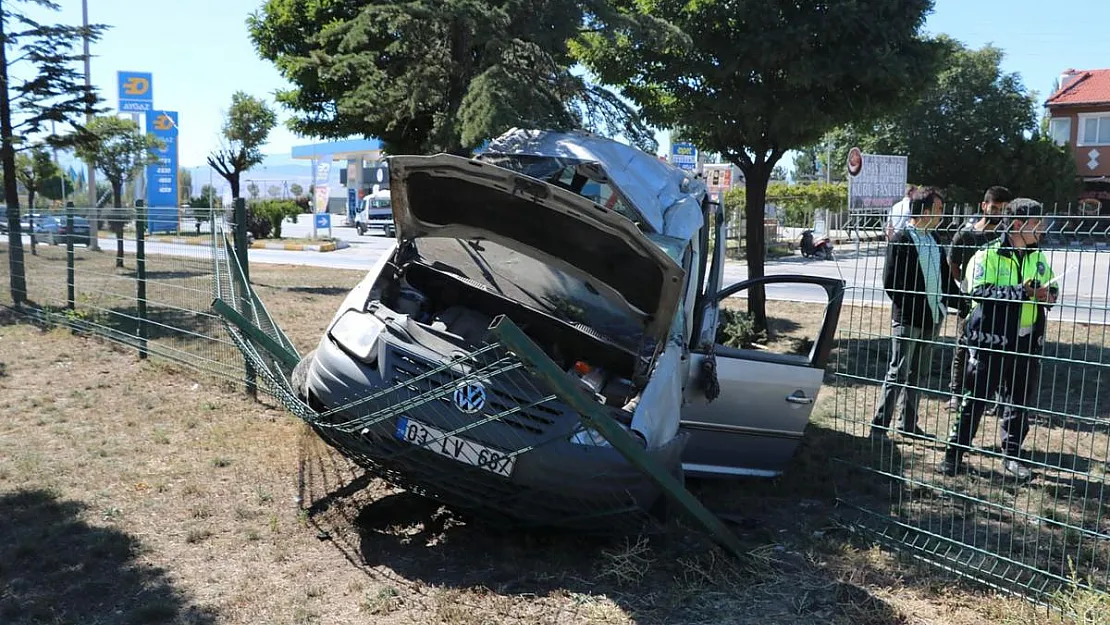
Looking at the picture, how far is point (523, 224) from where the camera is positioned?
509cm

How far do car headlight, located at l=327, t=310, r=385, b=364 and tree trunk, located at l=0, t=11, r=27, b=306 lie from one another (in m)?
9.18

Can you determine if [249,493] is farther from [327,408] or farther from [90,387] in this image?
[90,387]

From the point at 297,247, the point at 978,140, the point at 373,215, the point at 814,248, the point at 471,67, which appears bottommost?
the point at 297,247

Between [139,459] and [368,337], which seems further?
[139,459]

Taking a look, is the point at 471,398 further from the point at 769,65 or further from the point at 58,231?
the point at 58,231

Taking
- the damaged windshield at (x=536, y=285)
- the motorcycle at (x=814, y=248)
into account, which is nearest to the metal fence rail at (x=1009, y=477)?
the damaged windshield at (x=536, y=285)

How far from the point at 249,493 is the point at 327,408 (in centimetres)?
127

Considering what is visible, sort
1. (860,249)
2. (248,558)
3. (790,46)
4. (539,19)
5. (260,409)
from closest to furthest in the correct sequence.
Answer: (248,558)
(860,249)
(260,409)
(539,19)
(790,46)

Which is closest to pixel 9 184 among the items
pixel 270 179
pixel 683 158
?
pixel 683 158

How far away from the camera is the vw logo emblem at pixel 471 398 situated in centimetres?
423

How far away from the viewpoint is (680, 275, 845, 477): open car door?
5.41m

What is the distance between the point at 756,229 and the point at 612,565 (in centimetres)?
797

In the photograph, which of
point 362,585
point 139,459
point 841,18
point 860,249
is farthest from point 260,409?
point 841,18

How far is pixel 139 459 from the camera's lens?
616 cm
